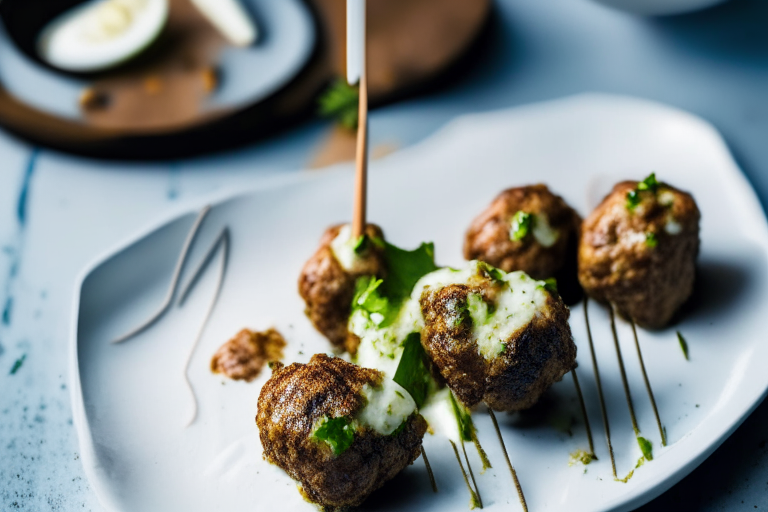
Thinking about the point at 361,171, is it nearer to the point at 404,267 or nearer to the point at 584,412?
the point at 404,267

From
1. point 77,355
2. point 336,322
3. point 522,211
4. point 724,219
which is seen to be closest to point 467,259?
point 522,211

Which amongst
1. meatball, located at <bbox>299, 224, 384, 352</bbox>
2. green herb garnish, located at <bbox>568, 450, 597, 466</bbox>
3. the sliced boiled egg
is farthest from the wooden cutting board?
green herb garnish, located at <bbox>568, 450, 597, 466</bbox>

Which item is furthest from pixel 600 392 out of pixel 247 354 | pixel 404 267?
pixel 247 354

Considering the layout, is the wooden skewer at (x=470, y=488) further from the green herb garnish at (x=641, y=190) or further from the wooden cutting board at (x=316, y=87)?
the wooden cutting board at (x=316, y=87)

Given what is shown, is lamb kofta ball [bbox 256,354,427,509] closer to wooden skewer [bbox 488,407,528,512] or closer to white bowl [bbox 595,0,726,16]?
wooden skewer [bbox 488,407,528,512]

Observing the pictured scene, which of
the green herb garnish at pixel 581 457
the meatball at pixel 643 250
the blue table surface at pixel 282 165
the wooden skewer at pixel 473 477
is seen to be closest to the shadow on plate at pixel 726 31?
the blue table surface at pixel 282 165
